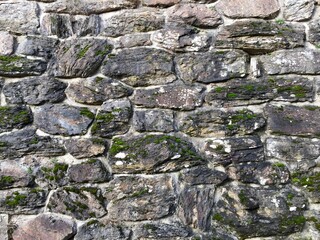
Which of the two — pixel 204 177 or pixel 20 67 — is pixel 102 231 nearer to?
pixel 204 177

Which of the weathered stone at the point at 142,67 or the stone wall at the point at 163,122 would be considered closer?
the stone wall at the point at 163,122

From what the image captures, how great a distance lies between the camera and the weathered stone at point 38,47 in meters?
2.40

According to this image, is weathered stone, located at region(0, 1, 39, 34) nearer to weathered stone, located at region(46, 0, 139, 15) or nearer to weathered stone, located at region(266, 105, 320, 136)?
weathered stone, located at region(46, 0, 139, 15)

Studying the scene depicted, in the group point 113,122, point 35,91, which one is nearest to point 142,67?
point 113,122

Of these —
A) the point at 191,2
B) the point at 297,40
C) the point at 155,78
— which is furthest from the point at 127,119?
the point at 297,40

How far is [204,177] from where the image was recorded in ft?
7.05

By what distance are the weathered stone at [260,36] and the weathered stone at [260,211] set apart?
781 millimetres

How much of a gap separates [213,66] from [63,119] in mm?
895

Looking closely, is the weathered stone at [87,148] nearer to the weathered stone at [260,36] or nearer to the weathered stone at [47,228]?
the weathered stone at [47,228]

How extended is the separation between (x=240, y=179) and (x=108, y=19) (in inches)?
47.5

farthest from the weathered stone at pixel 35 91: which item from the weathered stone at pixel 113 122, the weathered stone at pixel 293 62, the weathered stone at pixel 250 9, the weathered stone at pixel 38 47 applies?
the weathered stone at pixel 293 62

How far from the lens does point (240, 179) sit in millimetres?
2131

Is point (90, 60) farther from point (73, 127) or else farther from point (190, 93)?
point (190, 93)

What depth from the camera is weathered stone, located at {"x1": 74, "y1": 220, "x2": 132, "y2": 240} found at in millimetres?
2146
